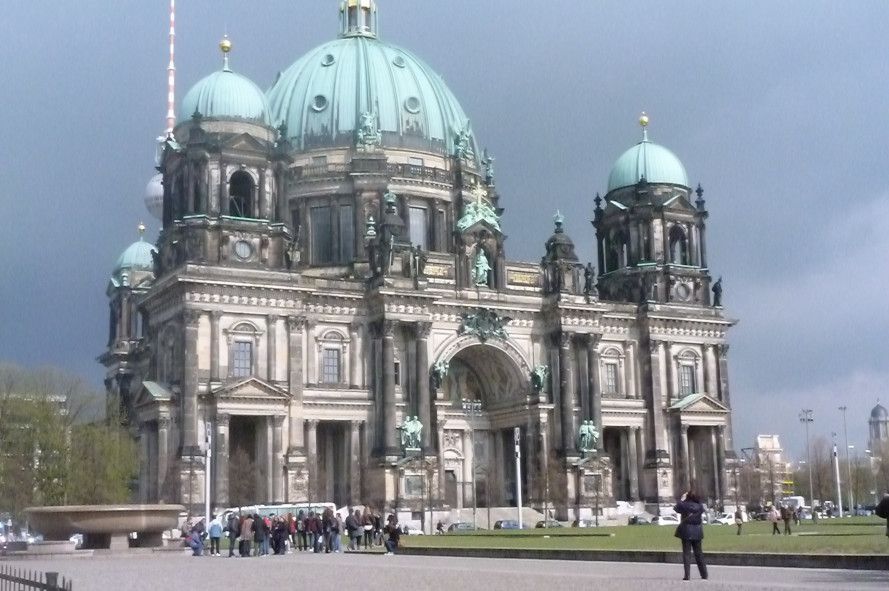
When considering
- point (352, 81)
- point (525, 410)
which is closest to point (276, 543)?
point (525, 410)

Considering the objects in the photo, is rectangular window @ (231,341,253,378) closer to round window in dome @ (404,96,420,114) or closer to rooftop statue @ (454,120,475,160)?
round window in dome @ (404,96,420,114)

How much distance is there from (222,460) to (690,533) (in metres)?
48.3

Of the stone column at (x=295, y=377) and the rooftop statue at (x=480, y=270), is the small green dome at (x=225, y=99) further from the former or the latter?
the rooftop statue at (x=480, y=270)

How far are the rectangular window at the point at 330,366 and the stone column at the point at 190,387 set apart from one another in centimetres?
897

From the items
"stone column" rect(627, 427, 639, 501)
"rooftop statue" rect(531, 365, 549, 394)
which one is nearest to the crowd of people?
"rooftop statue" rect(531, 365, 549, 394)

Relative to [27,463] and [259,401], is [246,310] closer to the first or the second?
[259,401]

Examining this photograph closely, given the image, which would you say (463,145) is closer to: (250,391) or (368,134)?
(368,134)

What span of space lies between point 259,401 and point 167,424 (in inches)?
213

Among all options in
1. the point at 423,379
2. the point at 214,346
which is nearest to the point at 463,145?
the point at 423,379

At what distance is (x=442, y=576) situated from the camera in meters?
26.9

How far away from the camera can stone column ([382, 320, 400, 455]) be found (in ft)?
247

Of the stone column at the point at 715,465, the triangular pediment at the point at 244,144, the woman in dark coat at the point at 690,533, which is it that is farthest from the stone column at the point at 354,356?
the woman in dark coat at the point at 690,533

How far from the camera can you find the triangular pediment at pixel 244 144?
7412 centimetres

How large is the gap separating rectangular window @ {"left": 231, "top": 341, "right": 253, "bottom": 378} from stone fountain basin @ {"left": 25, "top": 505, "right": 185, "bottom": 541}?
29.3m
